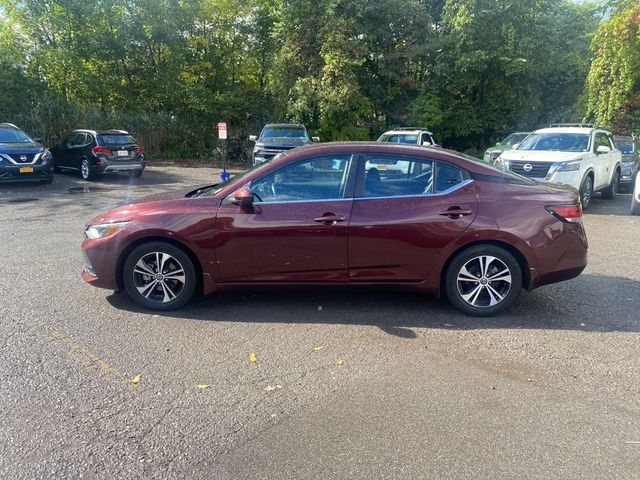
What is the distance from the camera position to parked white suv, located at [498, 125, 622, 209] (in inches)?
422

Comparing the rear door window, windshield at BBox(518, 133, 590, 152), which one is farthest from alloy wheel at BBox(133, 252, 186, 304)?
windshield at BBox(518, 133, 590, 152)

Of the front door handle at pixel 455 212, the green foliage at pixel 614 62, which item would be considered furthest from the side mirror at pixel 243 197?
the green foliage at pixel 614 62

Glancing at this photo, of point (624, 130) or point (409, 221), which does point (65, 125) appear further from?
point (624, 130)

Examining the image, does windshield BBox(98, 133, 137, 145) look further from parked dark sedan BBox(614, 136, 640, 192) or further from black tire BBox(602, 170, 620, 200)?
parked dark sedan BBox(614, 136, 640, 192)

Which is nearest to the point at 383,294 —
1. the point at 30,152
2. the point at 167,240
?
the point at 167,240

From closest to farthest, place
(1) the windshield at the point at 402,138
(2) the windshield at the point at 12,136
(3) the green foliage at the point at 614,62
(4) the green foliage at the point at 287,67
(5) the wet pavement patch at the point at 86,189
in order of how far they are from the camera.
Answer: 1. (2) the windshield at the point at 12,136
2. (5) the wet pavement patch at the point at 86,189
3. (1) the windshield at the point at 402,138
4. (3) the green foliage at the point at 614,62
5. (4) the green foliage at the point at 287,67

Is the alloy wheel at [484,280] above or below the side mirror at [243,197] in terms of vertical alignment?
below

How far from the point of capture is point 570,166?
10.7 m

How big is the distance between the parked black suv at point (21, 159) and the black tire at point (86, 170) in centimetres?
150

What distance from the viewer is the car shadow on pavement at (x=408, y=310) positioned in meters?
4.77

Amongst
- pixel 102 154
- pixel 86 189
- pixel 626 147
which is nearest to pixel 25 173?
pixel 86 189

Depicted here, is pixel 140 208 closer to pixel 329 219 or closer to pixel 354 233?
pixel 329 219

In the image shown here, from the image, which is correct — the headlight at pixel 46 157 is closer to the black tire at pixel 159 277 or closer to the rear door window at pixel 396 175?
the black tire at pixel 159 277

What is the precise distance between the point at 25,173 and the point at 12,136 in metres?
1.31
